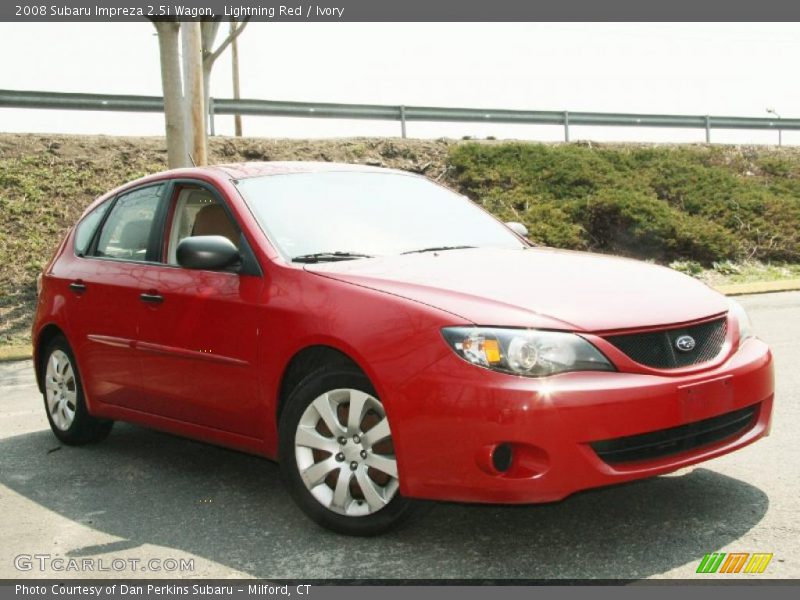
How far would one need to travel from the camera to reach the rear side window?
702 centimetres

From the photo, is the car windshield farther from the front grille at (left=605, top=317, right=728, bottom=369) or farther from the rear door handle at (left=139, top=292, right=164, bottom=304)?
the front grille at (left=605, top=317, right=728, bottom=369)

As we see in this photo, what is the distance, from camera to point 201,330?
5523 millimetres

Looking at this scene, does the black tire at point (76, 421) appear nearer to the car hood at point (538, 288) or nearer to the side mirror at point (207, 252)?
the side mirror at point (207, 252)

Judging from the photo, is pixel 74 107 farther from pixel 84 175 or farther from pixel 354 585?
pixel 354 585

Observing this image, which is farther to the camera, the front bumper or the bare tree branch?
the bare tree branch

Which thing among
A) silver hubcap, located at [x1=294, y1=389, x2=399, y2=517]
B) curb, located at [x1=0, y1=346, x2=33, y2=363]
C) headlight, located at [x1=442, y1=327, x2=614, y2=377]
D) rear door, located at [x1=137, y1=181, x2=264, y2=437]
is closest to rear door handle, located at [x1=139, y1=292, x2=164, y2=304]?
rear door, located at [x1=137, y1=181, x2=264, y2=437]

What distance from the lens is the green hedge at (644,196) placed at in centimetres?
2003

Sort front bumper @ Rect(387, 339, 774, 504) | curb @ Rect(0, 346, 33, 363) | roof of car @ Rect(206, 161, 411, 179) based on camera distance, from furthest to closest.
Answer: curb @ Rect(0, 346, 33, 363)
roof of car @ Rect(206, 161, 411, 179)
front bumper @ Rect(387, 339, 774, 504)

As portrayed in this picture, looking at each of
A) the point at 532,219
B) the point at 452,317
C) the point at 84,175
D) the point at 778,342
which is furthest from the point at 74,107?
the point at 452,317

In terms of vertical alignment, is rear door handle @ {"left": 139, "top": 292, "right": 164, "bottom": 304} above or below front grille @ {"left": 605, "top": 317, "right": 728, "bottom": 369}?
above

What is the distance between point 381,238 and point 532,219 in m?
15.1

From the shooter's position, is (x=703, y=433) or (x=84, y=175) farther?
(x=84, y=175)

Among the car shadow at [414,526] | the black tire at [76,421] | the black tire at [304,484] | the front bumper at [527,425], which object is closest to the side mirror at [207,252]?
the black tire at [304,484]

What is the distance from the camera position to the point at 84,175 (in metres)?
19.6
